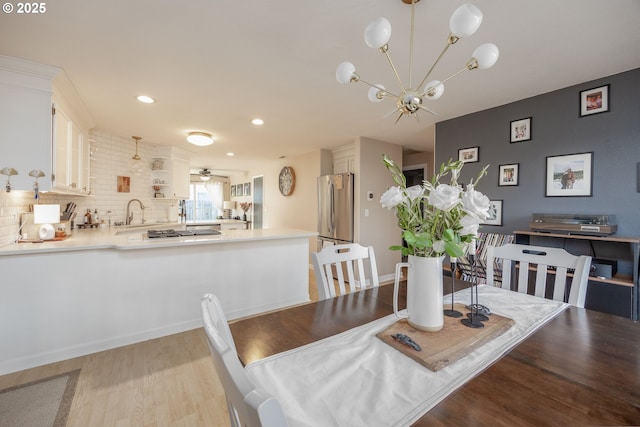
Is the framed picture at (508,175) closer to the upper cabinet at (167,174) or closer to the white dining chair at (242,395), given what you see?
the white dining chair at (242,395)

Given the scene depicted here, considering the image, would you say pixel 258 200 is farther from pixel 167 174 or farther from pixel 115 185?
pixel 115 185

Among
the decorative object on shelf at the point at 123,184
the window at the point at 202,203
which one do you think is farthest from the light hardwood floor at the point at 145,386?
the window at the point at 202,203

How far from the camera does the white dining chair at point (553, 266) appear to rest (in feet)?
4.73

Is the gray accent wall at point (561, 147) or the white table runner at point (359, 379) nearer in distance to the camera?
the white table runner at point (359, 379)

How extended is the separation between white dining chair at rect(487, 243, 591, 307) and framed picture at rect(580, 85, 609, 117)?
62.1 inches

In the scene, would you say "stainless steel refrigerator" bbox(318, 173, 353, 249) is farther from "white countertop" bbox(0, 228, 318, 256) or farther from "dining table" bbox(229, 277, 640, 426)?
"dining table" bbox(229, 277, 640, 426)

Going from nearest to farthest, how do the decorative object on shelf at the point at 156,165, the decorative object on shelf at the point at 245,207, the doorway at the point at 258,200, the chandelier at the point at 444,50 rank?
1. the chandelier at the point at 444,50
2. the decorative object on shelf at the point at 156,165
3. the doorway at the point at 258,200
4. the decorative object on shelf at the point at 245,207

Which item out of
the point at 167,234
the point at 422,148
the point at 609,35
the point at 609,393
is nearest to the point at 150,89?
the point at 167,234

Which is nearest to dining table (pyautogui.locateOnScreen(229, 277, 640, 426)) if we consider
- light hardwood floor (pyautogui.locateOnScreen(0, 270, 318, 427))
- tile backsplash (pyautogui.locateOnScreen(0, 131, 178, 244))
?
light hardwood floor (pyautogui.locateOnScreen(0, 270, 318, 427))

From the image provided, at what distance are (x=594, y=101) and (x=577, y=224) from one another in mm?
1119

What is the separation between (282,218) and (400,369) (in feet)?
18.3

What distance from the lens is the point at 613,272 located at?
2137 millimetres

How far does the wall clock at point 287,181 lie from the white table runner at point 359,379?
4.90 m

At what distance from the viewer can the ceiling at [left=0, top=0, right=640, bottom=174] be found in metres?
1.54
